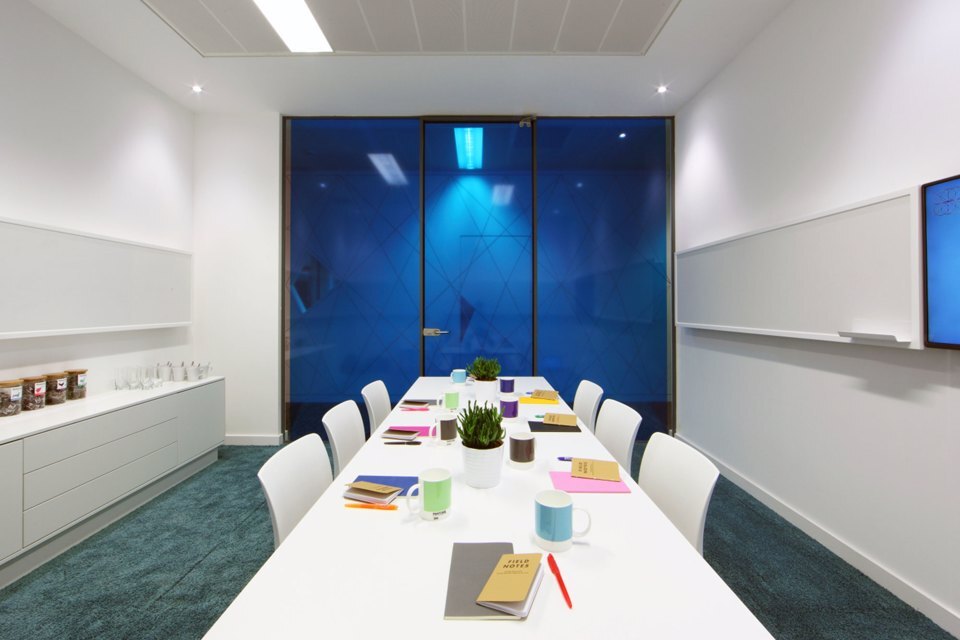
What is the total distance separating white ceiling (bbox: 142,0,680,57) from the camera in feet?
8.38

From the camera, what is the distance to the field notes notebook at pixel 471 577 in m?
0.78

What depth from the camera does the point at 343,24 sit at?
272 centimetres

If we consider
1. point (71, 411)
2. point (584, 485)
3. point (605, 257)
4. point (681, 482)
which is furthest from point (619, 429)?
point (71, 411)

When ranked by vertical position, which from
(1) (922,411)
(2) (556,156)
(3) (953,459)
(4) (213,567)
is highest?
(2) (556,156)

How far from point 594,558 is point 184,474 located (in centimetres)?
342

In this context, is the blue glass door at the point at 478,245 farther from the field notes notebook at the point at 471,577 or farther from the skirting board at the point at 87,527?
the field notes notebook at the point at 471,577

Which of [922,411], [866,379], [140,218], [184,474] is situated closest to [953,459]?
[922,411]

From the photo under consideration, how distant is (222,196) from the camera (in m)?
3.96

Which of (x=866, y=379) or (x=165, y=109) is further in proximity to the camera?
(x=165, y=109)

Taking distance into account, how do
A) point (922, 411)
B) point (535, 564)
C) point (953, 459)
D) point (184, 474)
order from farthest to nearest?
point (184, 474), point (922, 411), point (953, 459), point (535, 564)

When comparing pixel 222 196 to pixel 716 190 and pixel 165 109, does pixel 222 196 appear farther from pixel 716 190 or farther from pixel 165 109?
pixel 716 190

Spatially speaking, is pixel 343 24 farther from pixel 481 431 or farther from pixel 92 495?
pixel 92 495

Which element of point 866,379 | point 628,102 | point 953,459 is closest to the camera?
point 953,459

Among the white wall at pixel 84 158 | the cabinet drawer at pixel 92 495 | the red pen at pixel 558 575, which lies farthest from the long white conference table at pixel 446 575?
the white wall at pixel 84 158
